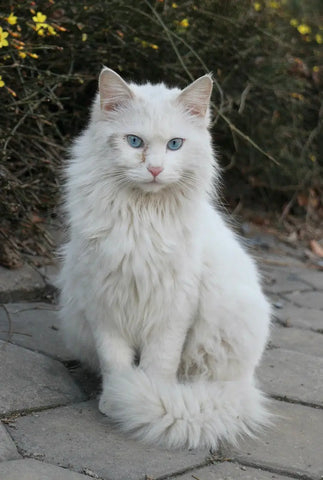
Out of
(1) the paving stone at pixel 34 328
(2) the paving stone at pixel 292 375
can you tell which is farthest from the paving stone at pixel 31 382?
(2) the paving stone at pixel 292 375

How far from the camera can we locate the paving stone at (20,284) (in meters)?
Answer: 3.49

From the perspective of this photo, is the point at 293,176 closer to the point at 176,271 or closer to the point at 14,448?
the point at 176,271

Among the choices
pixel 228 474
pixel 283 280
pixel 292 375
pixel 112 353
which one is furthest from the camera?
pixel 283 280

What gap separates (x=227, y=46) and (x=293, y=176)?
123cm

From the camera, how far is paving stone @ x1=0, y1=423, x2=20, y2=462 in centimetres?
207

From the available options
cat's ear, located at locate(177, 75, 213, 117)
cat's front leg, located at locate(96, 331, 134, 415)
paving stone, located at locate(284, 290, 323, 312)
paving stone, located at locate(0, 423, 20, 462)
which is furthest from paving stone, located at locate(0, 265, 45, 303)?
cat's ear, located at locate(177, 75, 213, 117)

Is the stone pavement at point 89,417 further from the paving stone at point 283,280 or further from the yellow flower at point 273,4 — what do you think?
the yellow flower at point 273,4

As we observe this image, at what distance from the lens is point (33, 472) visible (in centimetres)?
198

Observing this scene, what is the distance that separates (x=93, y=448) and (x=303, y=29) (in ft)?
13.4

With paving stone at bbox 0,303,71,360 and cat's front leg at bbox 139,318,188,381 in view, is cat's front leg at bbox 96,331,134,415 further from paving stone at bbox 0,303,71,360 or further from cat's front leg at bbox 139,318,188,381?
paving stone at bbox 0,303,71,360

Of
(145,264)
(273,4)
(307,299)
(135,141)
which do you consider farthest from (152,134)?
(273,4)

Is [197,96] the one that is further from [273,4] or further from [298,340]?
[273,4]

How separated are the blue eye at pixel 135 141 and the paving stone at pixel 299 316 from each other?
167 centimetres

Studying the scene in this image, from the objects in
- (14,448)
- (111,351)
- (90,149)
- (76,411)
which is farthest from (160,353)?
(90,149)
